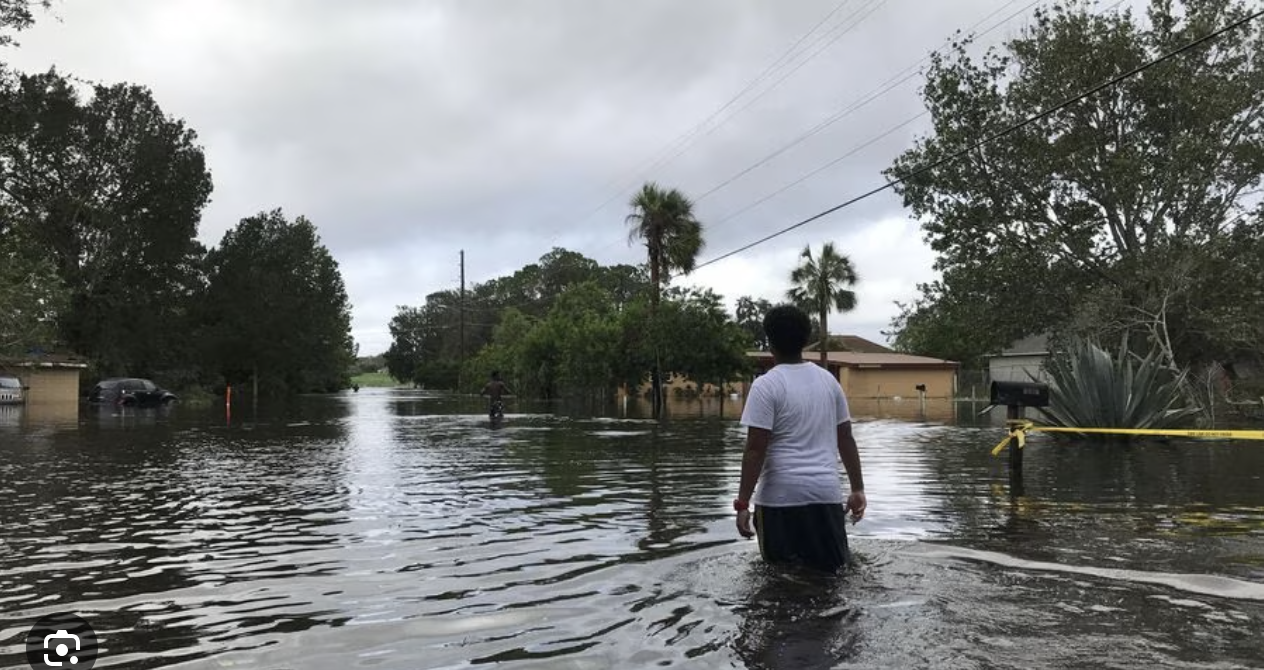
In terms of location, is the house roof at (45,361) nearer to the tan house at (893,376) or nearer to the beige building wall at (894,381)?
the tan house at (893,376)

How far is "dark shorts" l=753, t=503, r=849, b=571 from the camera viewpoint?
525cm

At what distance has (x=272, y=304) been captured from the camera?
3110 inches

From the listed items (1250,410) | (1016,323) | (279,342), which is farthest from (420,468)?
(279,342)

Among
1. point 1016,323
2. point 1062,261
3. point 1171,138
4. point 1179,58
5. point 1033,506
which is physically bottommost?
point 1033,506

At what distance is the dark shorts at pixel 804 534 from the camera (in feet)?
17.2

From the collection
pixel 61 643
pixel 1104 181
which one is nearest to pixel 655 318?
pixel 1104 181

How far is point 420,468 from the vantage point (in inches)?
563

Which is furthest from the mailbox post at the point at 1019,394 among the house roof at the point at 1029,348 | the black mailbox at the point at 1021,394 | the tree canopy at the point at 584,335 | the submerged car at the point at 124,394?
the house roof at the point at 1029,348

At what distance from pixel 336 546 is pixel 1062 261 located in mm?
28999

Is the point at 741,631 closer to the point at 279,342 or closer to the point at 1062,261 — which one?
the point at 1062,261

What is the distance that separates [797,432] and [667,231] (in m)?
38.6

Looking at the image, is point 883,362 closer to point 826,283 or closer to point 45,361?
point 826,283

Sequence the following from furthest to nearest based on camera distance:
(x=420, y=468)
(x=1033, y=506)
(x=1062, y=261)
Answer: (x=1062, y=261) < (x=420, y=468) < (x=1033, y=506)

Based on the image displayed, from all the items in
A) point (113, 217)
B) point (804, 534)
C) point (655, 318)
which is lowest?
point (804, 534)
